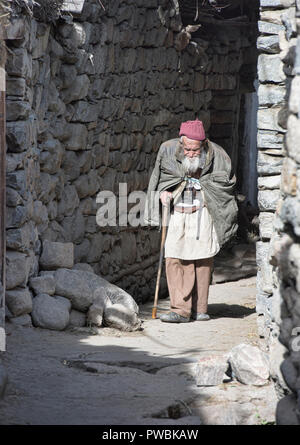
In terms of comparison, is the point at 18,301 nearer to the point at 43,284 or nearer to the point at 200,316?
the point at 43,284

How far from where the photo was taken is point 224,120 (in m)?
11.4

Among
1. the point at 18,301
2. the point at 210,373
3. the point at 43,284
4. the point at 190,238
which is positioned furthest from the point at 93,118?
the point at 210,373

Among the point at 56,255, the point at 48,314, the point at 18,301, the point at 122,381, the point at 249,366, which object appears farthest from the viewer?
the point at 56,255

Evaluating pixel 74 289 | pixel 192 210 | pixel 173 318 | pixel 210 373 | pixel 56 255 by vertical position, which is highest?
pixel 192 210

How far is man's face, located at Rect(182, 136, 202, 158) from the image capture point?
7.33 m

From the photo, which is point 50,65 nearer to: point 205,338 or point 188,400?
point 205,338

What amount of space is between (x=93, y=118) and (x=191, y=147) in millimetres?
893

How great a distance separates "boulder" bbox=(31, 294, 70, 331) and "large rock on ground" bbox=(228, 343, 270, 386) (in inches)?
74.2

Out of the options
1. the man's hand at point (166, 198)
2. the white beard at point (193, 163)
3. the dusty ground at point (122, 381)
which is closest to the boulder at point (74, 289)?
the dusty ground at point (122, 381)

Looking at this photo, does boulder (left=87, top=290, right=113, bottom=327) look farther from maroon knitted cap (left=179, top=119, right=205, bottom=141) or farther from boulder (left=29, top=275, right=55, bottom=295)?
maroon knitted cap (left=179, top=119, right=205, bottom=141)

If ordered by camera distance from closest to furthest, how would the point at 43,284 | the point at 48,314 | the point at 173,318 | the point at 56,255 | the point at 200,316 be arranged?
the point at 48,314, the point at 43,284, the point at 56,255, the point at 173,318, the point at 200,316

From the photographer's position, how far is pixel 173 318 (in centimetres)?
743

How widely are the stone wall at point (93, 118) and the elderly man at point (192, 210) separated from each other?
713 mm

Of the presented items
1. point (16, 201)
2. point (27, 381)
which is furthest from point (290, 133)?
point (16, 201)
